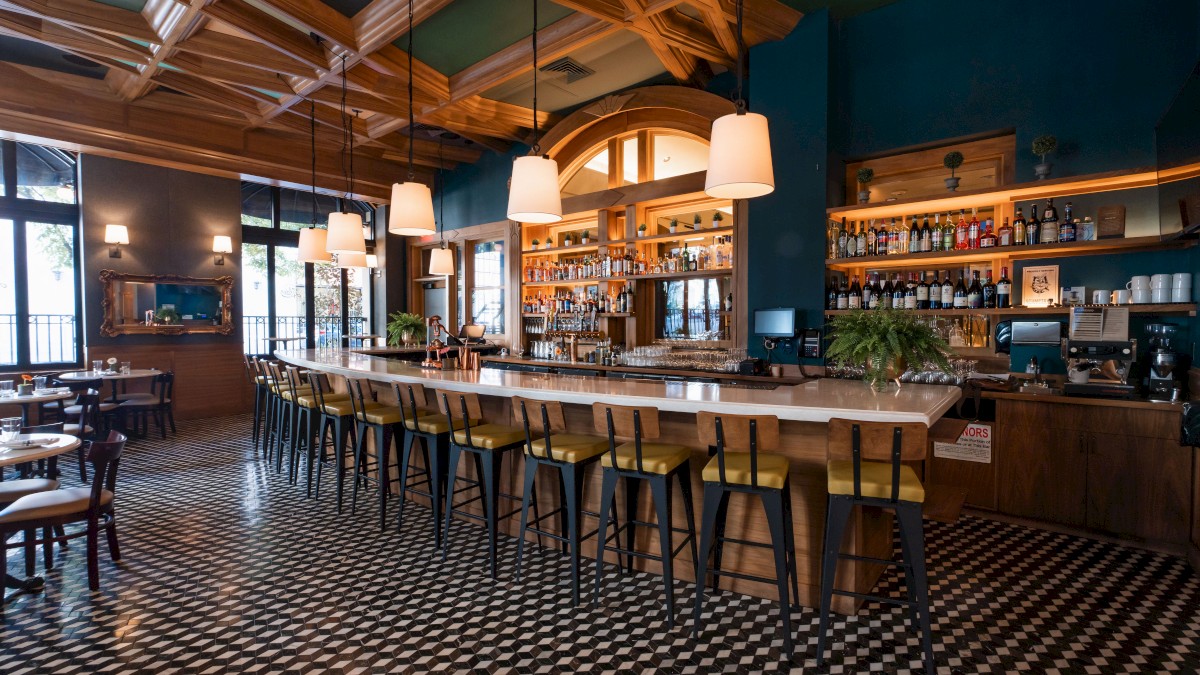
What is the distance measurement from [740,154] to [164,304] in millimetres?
8891

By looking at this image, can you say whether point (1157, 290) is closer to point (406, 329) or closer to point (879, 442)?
point (879, 442)

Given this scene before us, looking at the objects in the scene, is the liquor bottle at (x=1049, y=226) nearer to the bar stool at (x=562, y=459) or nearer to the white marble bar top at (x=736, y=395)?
the white marble bar top at (x=736, y=395)

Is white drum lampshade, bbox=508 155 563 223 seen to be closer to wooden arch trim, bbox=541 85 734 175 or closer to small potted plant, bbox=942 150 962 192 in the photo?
wooden arch trim, bbox=541 85 734 175

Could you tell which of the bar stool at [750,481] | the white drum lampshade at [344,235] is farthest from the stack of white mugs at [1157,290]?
the white drum lampshade at [344,235]

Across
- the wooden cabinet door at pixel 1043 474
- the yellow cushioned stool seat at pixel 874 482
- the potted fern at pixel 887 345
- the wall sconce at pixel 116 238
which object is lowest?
the wooden cabinet door at pixel 1043 474

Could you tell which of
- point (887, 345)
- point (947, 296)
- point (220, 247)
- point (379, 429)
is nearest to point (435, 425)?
point (379, 429)

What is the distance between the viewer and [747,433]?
8.57ft

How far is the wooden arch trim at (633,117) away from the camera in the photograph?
5938mm

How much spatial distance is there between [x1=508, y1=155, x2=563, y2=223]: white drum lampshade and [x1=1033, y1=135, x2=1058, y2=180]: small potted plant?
3.53 metres

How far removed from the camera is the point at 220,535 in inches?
159

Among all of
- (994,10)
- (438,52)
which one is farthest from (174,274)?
(994,10)

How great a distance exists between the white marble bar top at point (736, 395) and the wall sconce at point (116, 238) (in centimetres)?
618

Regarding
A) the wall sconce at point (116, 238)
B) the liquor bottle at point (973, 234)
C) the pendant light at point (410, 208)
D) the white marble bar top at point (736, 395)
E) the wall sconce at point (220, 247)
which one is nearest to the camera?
the white marble bar top at point (736, 395)

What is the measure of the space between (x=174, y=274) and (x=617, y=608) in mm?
8646
